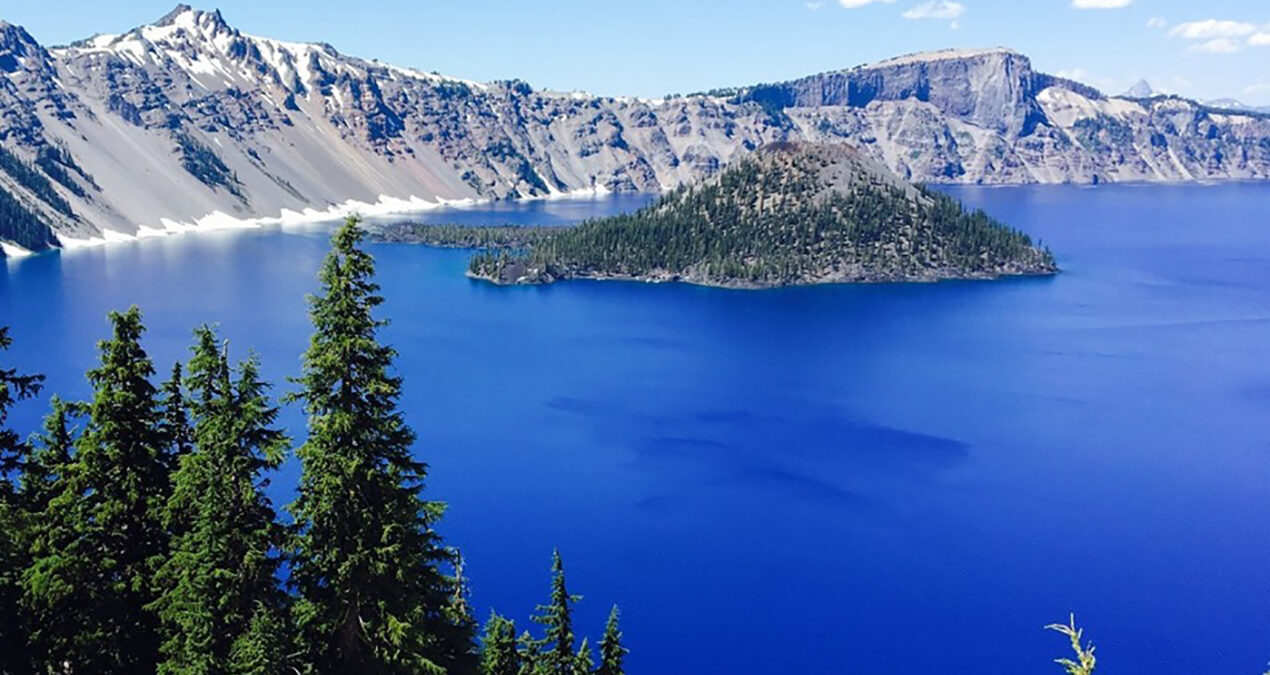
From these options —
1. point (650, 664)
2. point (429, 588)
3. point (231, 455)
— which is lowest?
point (650, 664)

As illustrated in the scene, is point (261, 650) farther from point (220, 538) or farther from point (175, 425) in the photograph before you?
point (175, 425)

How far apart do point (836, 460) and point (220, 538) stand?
59.4m

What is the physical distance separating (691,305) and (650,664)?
107464mm

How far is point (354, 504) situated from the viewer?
66.9 ft

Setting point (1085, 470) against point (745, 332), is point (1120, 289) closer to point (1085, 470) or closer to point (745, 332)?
point (745, 332)

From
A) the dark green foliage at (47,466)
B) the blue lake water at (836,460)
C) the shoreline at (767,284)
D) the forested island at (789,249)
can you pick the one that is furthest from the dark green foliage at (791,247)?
the dark green foliage at (47,466)

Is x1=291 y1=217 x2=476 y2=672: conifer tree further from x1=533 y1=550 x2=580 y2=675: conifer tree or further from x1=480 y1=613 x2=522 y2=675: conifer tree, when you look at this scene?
x1=480 y1=613 x2=522 y2=675: conifer tree

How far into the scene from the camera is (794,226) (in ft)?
619

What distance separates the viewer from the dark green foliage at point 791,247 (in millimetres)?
175000

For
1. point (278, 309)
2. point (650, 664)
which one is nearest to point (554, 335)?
point (278, 309)

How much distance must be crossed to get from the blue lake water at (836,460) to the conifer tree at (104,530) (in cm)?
2690

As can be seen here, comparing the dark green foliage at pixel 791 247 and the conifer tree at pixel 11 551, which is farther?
the dark green foliage at pixel 791 247

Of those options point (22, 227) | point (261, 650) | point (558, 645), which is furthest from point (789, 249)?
point (261, 650)

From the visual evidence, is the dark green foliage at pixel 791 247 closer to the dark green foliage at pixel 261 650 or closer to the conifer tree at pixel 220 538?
the conifer tree at pixel 220 538
